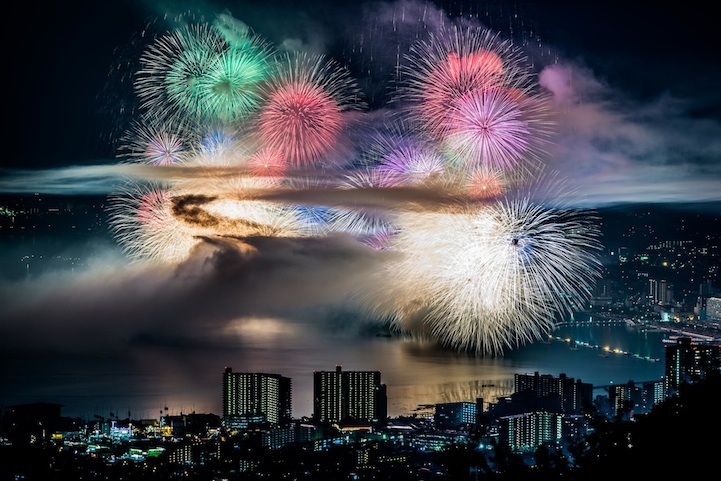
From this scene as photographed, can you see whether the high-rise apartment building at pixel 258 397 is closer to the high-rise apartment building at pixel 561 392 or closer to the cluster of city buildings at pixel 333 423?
the cluster of city buildings at pixel 333 423

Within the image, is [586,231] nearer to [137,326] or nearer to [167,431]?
[167,431]

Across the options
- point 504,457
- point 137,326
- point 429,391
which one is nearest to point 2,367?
point 137,326

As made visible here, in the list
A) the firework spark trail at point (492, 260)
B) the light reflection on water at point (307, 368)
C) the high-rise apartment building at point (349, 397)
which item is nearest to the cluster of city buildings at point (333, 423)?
the high-rise apartment building at point (349, 397)

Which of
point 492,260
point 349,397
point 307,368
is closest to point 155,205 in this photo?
point 492,260

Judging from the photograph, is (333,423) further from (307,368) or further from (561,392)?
(307,368)

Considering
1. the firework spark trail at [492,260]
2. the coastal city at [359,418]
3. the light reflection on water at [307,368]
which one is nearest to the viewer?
the firework spark trail at [492,260]

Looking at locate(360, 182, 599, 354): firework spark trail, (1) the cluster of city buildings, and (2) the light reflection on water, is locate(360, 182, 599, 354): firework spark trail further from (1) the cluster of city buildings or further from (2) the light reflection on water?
(2) the light reflection on water

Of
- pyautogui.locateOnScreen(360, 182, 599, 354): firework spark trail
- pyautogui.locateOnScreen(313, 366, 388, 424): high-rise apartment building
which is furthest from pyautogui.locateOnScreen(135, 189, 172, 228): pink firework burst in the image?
pyautogui.locateOnScreen(313, 366, 388, 424): high-rise apartment building
